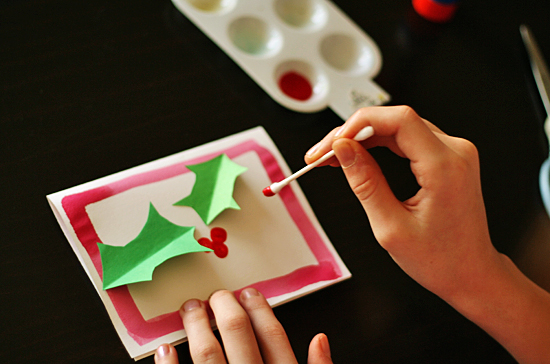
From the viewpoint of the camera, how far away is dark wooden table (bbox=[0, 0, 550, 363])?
532 millimetres

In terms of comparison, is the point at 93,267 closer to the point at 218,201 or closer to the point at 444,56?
the point at 218,201

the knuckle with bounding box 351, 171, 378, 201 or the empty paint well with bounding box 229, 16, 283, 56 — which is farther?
the empty paint well with bounding box 229, 16, 283, 56

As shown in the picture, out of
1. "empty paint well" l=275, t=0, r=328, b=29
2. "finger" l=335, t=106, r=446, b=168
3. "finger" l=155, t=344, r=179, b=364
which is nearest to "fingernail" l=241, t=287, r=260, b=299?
"finger" l=155, t=344, r=179, b=364

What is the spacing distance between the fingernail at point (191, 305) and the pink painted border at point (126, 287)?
0.01m

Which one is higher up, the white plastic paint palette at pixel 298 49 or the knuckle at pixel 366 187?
the knuckle at pixel 366 187

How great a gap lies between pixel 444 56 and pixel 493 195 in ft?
1.08

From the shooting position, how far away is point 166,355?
1.62 feet

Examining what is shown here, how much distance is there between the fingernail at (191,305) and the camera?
1.72 ft

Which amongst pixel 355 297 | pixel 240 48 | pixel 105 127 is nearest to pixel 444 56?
pixel 240 48

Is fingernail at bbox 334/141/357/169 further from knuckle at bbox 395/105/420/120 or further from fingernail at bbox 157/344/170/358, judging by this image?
fingernail at bbox 157/344/170/358

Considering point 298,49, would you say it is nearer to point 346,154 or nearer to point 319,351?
point 346,154

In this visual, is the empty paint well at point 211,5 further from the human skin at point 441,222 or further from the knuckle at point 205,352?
the knuckle at point 205,352

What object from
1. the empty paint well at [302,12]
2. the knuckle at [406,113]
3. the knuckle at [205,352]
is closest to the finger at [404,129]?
the knuckle at [406,113]

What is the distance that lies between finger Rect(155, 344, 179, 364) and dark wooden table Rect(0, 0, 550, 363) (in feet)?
0.06
